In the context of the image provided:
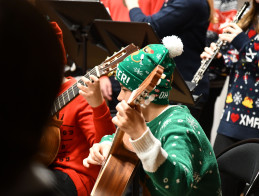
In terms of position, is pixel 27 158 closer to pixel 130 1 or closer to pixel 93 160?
pixel 93 160

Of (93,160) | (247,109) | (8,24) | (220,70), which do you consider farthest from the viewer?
(220,70)

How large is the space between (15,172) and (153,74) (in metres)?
0.77

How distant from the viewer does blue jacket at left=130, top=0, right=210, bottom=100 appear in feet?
7.81

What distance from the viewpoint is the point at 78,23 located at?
245 cm

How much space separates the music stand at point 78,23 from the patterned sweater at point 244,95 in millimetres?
713

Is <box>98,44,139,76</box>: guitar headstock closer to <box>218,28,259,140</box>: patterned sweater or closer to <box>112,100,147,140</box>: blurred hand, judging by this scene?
<box>112,100,147,140</box>: blurred hand

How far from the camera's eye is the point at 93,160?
1529 millimetres

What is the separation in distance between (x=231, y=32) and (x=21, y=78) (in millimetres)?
2044

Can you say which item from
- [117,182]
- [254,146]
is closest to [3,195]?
[117,182]

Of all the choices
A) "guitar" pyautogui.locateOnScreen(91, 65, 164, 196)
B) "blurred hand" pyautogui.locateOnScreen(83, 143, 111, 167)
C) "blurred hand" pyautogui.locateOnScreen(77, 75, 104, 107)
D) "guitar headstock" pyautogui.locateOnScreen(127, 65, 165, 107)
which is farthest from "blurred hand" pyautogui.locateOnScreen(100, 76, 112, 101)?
"guitar headstock" pyautogui.locateOnScreen(127, 65, 165, 107)

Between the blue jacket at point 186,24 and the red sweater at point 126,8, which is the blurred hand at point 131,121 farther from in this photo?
the red sweater at point 126,8

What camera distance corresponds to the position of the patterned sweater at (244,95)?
2268 mm

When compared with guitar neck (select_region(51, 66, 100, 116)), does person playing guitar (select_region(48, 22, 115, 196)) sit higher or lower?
lower

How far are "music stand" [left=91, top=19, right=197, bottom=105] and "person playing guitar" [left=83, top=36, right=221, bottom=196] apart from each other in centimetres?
45
